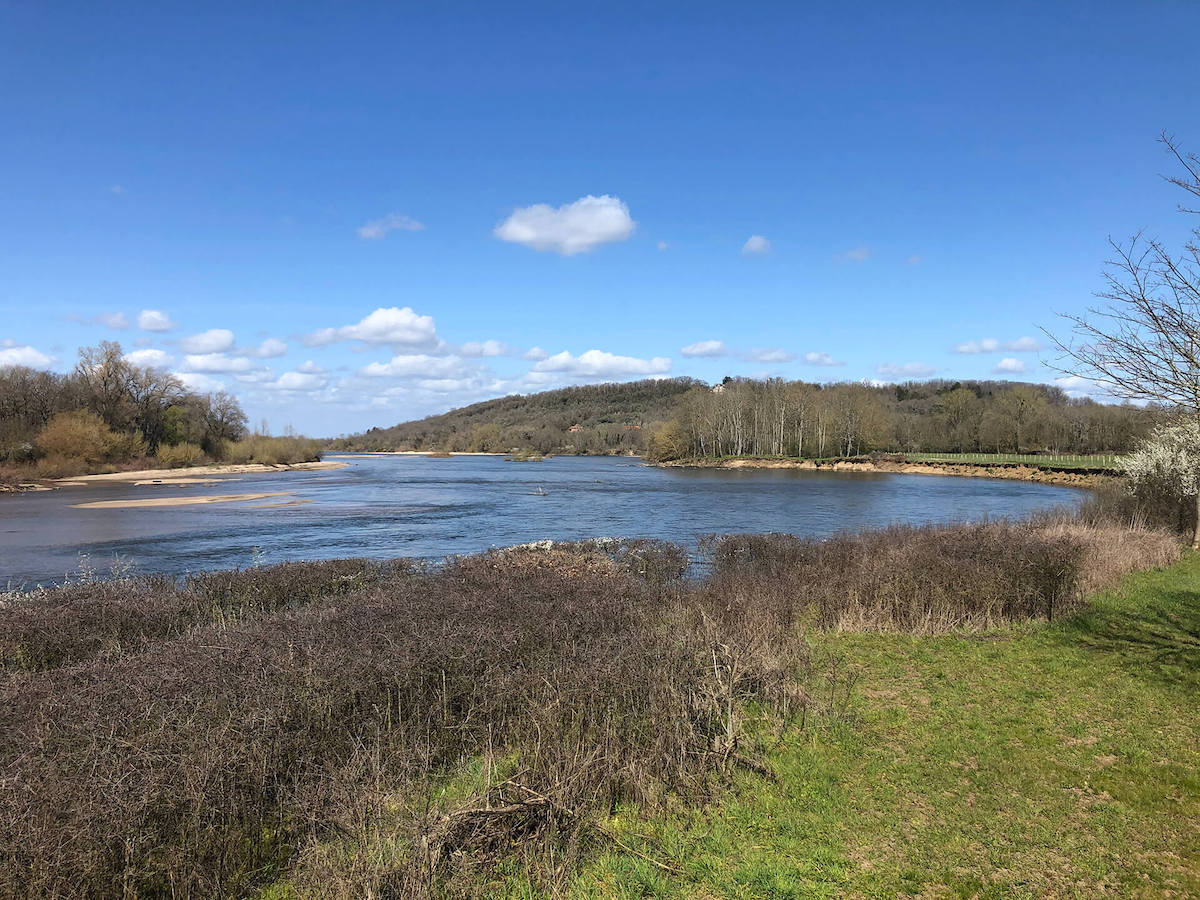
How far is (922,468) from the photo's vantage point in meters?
81.4

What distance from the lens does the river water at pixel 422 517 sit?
82.2ft

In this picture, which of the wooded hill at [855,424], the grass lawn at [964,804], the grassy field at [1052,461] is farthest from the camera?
the wooded hill at [855,424]

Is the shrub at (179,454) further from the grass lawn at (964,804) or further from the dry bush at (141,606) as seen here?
the grass lawn at (964,804)

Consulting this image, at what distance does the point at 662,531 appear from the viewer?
96.4 ft

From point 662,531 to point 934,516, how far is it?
53.5 ft

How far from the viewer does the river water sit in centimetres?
2506

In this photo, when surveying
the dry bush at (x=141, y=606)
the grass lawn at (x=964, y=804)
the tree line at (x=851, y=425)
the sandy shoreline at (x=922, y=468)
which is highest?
the tree line at (x=851, y=425)

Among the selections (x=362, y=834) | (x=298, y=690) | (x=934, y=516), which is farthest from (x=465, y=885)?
(x=934, y=516)

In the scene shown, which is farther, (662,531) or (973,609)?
(662,531)

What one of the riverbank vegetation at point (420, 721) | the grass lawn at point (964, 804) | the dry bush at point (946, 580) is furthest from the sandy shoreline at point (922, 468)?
the riverbank vegetation at point (420, 721)

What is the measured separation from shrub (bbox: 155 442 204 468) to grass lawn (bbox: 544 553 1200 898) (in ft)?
330

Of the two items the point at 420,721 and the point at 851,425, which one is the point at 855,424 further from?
the point at 420,721

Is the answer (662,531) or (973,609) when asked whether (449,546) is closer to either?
(662,531)

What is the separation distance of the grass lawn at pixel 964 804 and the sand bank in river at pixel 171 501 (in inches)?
1910
